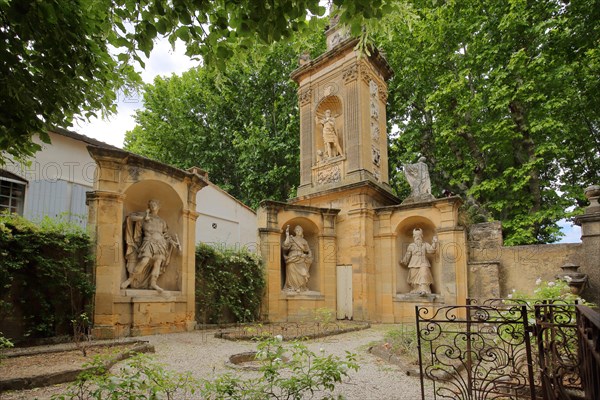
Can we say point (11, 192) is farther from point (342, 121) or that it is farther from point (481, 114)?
point (481, 114)

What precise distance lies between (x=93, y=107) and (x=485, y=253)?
1057 cm

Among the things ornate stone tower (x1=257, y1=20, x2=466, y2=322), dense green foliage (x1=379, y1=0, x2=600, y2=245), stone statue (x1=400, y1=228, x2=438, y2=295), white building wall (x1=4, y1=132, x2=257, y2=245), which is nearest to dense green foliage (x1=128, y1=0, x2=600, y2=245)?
dense green foliage (x1=379, y1=0, x2=600, y2=245)

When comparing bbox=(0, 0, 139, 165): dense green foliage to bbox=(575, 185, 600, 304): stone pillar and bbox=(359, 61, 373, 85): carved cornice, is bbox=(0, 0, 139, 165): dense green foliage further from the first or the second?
bbox=(359, 61, 373, 85): carved cornice

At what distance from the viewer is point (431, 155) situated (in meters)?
19.2

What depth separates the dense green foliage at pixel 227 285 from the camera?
10.6 m

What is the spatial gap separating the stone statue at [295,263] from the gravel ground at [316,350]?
10.5 feet

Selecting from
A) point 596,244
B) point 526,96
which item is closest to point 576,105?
point 526,96

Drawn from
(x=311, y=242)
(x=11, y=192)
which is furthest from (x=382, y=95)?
(x=11, y=192)

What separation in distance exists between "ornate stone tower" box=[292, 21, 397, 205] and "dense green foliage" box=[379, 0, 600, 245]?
2752mm

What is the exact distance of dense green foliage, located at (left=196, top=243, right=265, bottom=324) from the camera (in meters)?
10.6

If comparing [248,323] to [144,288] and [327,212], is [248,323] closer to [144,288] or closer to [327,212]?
[144,288]

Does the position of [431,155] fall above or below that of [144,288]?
above

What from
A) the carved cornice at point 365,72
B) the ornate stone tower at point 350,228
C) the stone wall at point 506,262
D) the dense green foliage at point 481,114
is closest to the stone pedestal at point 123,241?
the ornate stone tower at point 350,228

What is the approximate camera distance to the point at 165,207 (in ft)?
34.4
